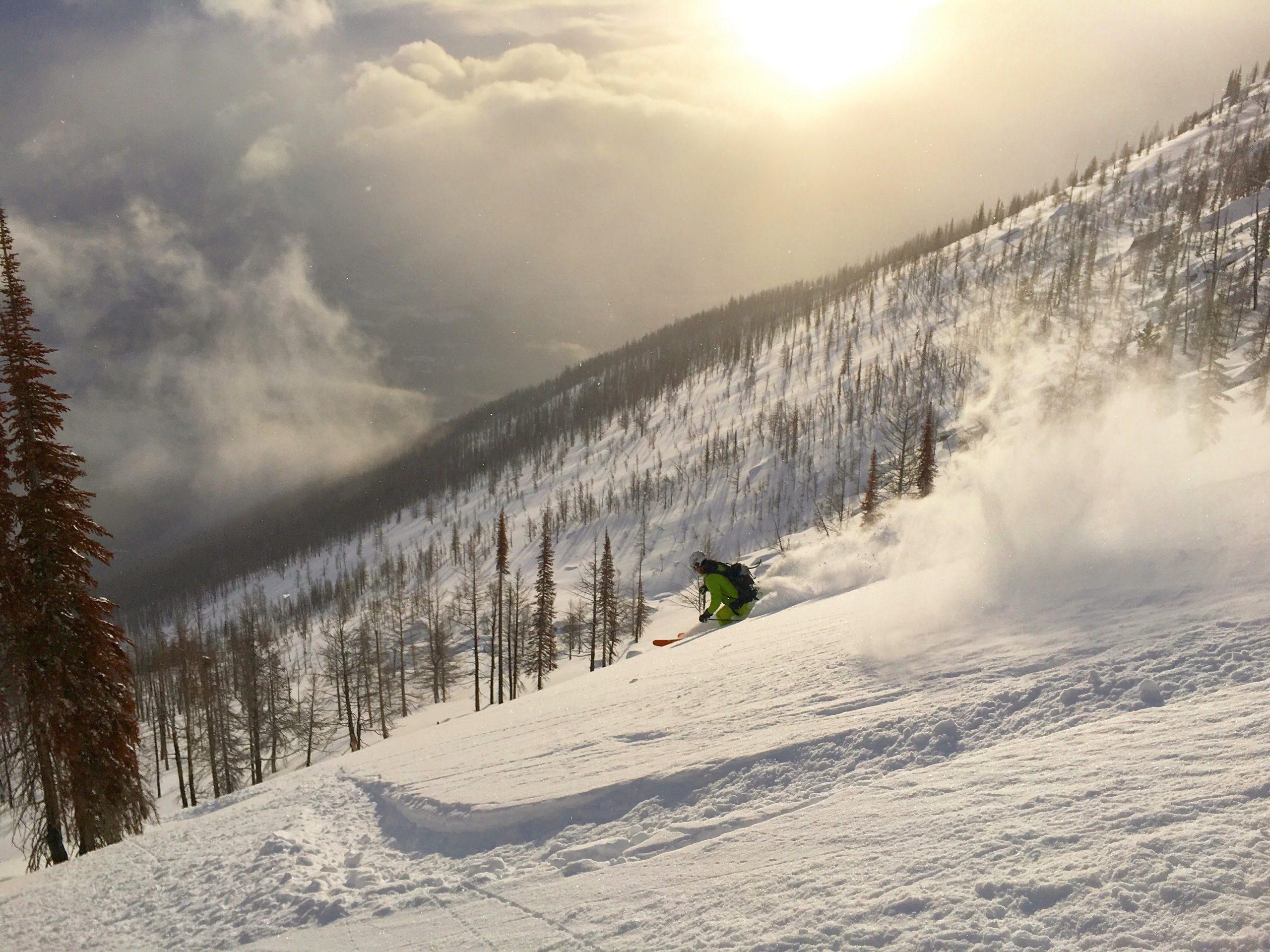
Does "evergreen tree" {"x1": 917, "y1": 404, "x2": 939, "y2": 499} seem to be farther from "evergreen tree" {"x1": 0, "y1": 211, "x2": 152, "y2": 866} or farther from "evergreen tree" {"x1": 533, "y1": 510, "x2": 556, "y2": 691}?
"evergreen tree" {"x1": 0, "y1": 211, "x2": 152, "y2": 866}

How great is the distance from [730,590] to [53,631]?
18.1 meters

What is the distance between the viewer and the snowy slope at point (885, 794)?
4016 mm

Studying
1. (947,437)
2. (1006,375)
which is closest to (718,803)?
(947,437)

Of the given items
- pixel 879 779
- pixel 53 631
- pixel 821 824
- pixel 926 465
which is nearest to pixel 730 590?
pixel 879 779

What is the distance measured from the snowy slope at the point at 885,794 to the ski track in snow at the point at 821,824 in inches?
1.1

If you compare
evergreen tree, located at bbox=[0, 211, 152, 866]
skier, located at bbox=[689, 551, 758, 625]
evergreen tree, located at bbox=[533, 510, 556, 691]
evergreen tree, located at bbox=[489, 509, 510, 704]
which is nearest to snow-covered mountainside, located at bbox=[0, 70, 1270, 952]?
skier, located at bbox=[689, 551, 758, 625]

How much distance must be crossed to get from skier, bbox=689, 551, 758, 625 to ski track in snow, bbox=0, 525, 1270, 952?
10.1m

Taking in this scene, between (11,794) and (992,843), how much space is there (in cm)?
2390

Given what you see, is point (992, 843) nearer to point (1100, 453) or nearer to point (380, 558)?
point (1100, 453)

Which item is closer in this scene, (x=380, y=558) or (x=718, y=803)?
(x=718, y=803)

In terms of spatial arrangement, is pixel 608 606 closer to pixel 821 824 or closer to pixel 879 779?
pixel 879 779

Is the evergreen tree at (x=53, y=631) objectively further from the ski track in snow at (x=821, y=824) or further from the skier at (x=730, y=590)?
the skier at (x=730, y=590)

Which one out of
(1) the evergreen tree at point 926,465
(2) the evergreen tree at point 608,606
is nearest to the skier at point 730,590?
(1) the evergreen tree at point 926,465

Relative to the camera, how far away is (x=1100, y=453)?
1087 centimetres
